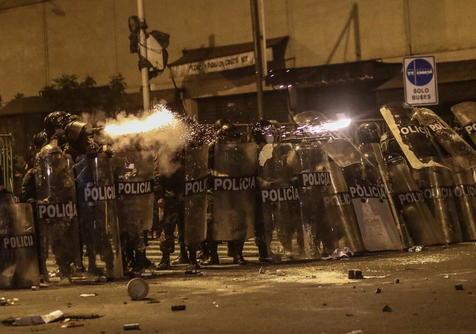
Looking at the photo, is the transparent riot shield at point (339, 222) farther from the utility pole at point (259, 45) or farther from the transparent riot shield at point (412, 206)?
the utility pole at point (259, 45)

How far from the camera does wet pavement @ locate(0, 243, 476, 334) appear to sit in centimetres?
715

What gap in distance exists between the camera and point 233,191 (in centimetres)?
1227

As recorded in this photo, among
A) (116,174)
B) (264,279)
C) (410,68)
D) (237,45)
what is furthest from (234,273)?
(237,45)

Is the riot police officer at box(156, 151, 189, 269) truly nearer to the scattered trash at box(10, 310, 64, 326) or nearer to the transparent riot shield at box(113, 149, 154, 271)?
the transparent riot shield at box(113, 149, 154, 271)

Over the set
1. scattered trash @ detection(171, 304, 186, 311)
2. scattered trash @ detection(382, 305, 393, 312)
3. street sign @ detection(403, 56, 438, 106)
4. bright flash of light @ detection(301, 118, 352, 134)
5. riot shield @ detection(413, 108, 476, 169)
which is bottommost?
scattered trash @ detection(382, 305, 393, 312)

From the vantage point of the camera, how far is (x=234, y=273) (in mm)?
11305

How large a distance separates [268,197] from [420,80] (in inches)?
181

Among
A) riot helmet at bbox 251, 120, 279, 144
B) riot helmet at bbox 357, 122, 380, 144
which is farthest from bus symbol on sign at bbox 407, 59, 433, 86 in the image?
riot helmet at bbox 251, 120, 279, 144

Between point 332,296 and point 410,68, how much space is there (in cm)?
771

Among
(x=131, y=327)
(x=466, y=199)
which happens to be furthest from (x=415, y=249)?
(x=131, y=327)

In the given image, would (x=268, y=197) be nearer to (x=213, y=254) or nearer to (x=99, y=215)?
(x=213, y=254)

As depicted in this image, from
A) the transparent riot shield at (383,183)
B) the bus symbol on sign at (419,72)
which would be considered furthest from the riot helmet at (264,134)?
the bus symbol on sign at (419,72)

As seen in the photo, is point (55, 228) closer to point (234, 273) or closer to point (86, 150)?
point (86, 150)

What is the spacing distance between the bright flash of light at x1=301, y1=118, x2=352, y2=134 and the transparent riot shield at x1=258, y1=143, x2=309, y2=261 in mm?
929
